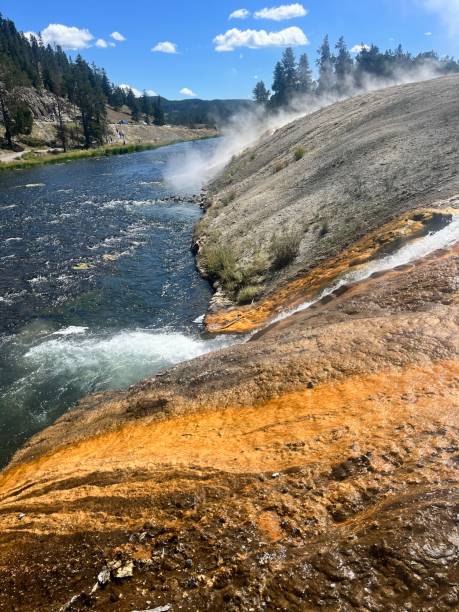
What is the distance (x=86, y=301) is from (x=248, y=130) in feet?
259

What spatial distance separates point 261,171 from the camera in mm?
37594

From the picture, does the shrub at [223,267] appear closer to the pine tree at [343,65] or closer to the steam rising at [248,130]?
the steam rising at [248,130]

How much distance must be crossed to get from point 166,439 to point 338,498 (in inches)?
153

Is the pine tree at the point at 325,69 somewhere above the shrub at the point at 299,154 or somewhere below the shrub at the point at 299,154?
above

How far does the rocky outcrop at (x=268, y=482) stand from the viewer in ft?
15.3

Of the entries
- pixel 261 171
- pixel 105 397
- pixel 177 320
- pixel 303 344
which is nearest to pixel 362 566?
pixel 303 344

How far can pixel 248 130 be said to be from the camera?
8944 cm

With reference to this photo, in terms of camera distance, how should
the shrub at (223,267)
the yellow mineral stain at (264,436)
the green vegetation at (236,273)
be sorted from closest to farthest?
the yellow mineral stain at (264,436)
the green vegetation at (236,273)
the shrub at (223,267)

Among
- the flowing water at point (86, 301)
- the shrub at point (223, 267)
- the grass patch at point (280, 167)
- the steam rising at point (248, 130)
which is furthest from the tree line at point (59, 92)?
the shrub at point (223, 267)

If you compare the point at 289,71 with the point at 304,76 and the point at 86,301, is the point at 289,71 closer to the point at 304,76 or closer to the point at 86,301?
the point at 304,76

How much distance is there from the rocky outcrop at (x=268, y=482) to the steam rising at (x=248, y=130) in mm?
41156

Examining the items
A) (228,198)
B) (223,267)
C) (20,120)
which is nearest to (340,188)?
(223,267)

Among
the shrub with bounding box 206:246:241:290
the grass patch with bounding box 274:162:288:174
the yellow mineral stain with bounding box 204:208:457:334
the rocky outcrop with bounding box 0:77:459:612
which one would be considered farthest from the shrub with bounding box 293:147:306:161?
the rocky outcrop with bounding box 0:77:459:612

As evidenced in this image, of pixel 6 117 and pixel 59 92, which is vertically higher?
pixel 59 92
